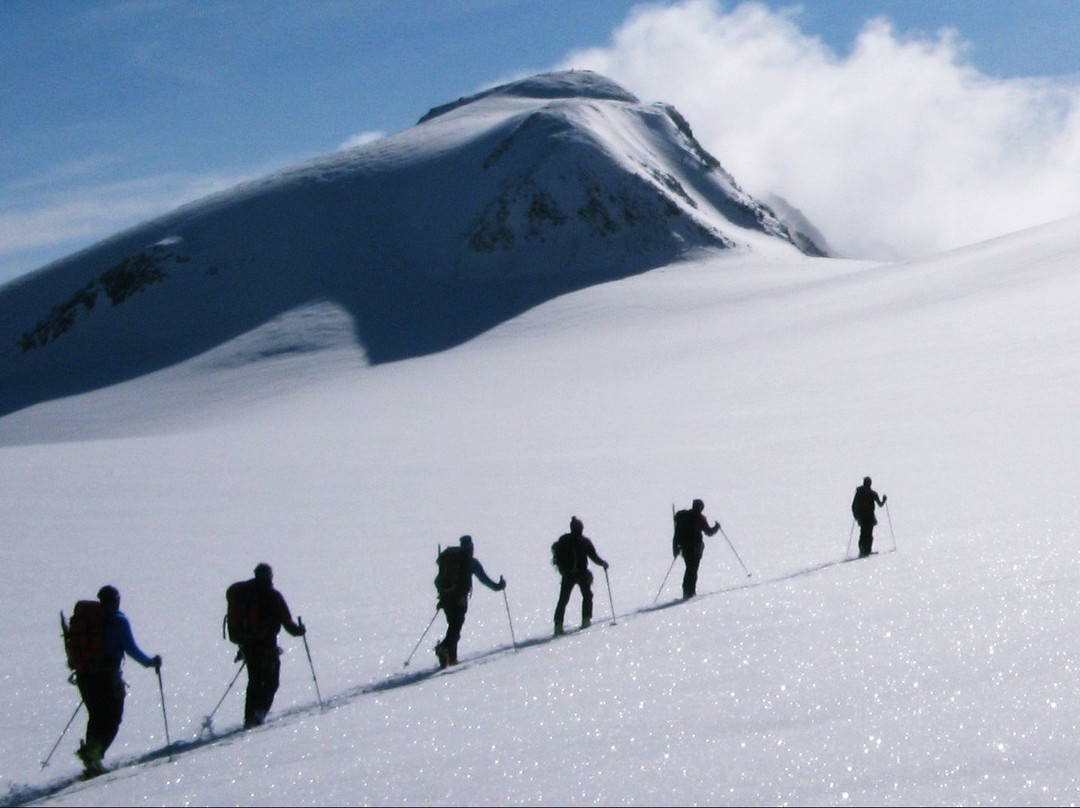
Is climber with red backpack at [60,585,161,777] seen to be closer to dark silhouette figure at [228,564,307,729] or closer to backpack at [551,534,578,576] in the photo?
dark silhouette figure at [228,564,307,729]

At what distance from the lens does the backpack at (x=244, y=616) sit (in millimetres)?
9108

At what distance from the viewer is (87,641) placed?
8.47 m

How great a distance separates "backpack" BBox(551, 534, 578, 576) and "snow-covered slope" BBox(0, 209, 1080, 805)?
747 mm

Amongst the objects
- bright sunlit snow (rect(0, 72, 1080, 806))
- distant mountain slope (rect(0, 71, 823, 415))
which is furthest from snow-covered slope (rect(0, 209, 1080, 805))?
distant mountain slope (rect(0, 71, 823, 415))

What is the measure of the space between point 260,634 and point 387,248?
9855 centimetres

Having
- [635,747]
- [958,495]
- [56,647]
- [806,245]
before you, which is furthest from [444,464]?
[806,245]

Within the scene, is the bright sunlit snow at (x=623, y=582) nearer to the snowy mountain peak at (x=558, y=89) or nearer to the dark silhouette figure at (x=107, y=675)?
the dark silhouette figure at (x=107, y=675)

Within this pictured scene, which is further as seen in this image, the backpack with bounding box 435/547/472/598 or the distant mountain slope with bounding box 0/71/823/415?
the distant mountain slope with bounding box 0/71/823/415

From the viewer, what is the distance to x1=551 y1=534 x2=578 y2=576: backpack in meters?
11.9

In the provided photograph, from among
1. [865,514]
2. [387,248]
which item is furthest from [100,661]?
[387,248]

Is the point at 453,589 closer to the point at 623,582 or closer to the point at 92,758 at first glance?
the point at 92,758

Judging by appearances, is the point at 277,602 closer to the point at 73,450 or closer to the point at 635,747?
the point at 635,747

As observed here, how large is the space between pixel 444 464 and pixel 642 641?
1976 centimetres

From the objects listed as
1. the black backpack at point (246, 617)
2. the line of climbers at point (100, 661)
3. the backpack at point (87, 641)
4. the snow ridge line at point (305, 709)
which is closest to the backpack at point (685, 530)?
the snow ridge line at point (305, 709)
